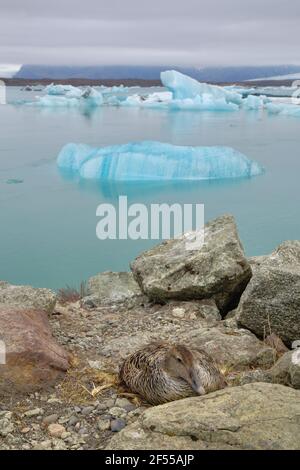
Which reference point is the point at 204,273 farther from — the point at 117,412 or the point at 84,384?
the point at 117,412

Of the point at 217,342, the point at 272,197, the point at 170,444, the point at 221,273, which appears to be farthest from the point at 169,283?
the point at 272,197

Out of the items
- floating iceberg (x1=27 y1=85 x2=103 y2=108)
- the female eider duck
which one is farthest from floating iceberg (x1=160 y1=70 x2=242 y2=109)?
the female eider duck

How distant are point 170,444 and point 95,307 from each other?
2.74 metres

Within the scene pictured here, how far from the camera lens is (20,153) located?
18.0 metres

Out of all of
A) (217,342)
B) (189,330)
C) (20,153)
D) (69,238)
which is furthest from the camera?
(20,153)

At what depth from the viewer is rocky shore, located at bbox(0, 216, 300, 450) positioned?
2.12 metres

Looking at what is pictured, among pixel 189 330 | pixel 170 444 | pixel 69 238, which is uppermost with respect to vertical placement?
pixel 170 444

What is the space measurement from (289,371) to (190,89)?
30.0m

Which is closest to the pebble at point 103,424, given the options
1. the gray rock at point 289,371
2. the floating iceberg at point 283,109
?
the gray rock at point 289,371

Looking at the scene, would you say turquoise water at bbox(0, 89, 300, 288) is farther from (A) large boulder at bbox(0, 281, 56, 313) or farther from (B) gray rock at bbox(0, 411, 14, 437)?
(B) gray rock at bbox(0, 411, 14, 437)

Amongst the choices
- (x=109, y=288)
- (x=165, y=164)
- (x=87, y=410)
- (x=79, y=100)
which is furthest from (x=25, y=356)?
(x=79, y=100)
